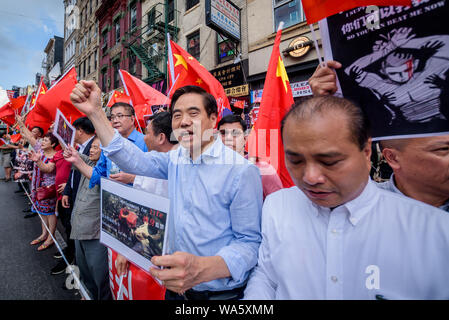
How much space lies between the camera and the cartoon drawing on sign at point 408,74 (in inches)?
32.1

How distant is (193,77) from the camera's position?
3492 mm

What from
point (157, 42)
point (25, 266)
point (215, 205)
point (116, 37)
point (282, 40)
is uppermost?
point (116, 37)

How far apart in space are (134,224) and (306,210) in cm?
94

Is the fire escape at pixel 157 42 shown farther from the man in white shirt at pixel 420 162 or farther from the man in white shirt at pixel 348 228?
Result: the man in white shirt at pixel 348 228

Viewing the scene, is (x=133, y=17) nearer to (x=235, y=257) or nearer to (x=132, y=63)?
(x=132, y=63)

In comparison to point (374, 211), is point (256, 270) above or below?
below

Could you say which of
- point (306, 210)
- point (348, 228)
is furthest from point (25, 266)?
point (348, 228)

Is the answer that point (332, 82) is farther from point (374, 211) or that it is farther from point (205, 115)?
point (205, 115)

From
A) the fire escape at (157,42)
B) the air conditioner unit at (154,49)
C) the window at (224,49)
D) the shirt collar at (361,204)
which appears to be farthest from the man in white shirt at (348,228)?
the air conditioner unit at (154,49)

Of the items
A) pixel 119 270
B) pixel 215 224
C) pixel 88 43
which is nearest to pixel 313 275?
pixel 215 224

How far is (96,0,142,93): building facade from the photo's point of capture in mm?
13773

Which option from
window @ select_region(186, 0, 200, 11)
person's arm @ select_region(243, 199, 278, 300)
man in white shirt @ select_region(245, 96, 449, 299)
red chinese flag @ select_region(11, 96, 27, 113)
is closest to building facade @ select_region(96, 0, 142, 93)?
window @ select_region(186, 0, 200, 11)
